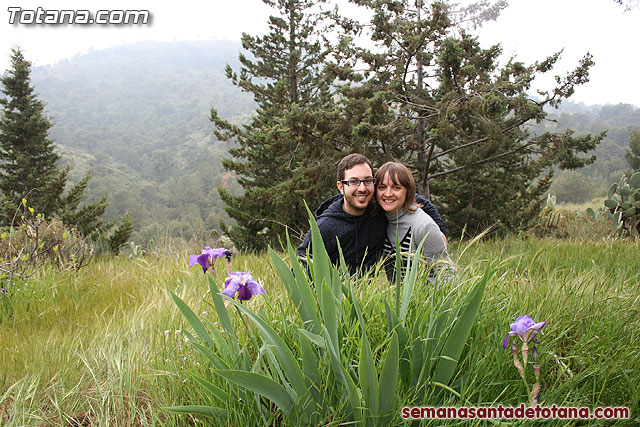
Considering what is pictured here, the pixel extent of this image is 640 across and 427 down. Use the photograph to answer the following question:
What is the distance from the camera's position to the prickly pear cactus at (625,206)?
709 centimetres

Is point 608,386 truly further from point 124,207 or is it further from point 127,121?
point 127,121

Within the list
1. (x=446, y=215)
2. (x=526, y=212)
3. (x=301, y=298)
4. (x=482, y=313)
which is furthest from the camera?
(x=526, y=212)

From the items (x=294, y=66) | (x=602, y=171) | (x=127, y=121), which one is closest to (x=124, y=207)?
(x=294, y=66)

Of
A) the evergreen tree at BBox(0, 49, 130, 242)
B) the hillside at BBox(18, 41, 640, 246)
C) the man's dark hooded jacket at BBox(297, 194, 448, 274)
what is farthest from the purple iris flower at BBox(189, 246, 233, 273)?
the evergreen tree at BBox(0, 49, 130, 242)

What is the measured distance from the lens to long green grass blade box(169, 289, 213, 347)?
112cm

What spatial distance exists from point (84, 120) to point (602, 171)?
122 m

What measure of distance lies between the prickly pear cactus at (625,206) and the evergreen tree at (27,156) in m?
18.1

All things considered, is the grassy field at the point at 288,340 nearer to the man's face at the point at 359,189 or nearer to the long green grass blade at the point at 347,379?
the long green grass blade at the point at 347,379

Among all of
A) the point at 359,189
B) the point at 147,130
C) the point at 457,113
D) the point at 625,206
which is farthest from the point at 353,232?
the point at 147,130

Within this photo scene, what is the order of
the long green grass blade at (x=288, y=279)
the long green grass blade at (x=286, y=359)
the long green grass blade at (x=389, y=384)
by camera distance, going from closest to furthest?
the long green grass blade at (x=389, y=384) < the long green grass blade at (x=286, y=359) < the long green grass blade at (x=288, y=279)

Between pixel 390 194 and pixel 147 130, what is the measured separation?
4413 inches

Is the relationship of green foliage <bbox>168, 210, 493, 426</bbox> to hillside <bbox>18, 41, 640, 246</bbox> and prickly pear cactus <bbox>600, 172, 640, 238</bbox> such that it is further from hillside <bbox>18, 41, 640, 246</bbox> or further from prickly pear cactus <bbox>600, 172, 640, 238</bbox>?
prickly pear cactus <bbox>600, 172, 640, 238</bbox>

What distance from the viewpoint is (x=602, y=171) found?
144 feet

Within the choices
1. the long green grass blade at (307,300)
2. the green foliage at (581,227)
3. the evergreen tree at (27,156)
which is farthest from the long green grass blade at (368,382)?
the evergreen tree at (27,156)
